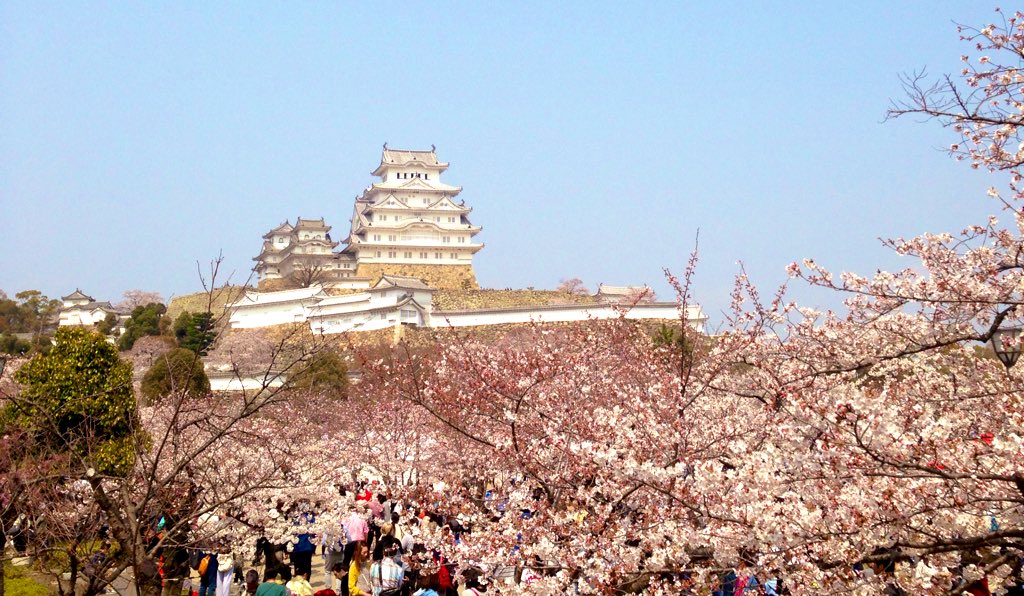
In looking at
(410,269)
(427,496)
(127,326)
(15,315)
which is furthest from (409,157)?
(427,496)

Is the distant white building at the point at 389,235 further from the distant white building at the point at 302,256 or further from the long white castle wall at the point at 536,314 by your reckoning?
the long white castle wall at the point at 536,314

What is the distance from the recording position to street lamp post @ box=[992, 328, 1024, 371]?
220 inches

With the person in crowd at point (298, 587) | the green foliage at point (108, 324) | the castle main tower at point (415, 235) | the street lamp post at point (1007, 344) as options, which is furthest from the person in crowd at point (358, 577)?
the green foliage at point (108, 324)

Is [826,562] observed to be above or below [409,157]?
below

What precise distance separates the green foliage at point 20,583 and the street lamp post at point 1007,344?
10.4m

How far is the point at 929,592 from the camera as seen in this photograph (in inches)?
162

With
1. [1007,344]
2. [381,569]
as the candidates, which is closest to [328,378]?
[381,569]

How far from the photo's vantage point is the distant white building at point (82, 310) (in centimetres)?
5766

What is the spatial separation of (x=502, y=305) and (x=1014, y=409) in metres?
43.4

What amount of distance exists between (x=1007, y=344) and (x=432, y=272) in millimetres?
46435

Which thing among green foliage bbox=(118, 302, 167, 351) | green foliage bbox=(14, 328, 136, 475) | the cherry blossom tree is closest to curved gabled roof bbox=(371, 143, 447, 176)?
green foliage bbox=(118, 302, 167, 351)

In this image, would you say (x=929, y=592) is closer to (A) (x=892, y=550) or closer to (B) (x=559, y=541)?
(A) (x=892, y=550)

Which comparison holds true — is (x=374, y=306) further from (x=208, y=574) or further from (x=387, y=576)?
(x=387, y=576)

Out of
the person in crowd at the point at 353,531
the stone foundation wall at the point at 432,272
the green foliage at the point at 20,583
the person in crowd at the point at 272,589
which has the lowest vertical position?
the green foliage at the point at 20,583
